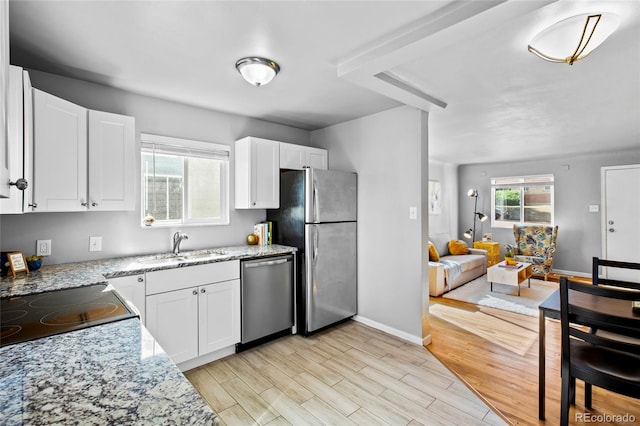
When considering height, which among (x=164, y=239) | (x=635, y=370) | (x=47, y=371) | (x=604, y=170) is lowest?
(x=635, y=370)

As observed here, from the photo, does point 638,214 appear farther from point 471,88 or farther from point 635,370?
point 635,370

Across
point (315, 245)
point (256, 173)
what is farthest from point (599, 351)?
point (256, 173)

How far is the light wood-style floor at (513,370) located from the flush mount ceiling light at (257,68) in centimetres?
273

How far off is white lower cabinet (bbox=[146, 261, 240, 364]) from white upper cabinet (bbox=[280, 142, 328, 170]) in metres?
1.36

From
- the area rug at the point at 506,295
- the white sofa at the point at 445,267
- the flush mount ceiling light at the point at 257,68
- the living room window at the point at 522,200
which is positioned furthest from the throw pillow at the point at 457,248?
the flush mount ceiling light at the point at 257,68

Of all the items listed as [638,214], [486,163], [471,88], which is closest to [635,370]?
[471,88]

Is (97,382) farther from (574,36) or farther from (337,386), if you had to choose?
(574,36)

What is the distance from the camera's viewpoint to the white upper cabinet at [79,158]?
76.6 inches

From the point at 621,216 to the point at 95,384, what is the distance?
24.4ft

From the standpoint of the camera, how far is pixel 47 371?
34.7 inches

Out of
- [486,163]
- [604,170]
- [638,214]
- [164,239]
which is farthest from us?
[486,163]

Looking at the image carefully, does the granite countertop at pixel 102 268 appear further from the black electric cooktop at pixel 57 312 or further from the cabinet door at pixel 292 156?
the cabinet door at pixel 292 156

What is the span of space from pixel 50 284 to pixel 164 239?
120 cm

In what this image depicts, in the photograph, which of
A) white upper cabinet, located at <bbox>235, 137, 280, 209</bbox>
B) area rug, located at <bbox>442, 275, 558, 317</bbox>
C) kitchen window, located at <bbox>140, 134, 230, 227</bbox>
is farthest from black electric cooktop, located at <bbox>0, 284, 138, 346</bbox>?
area rug, located at <bbox>442, 275, 558, 317</bbox>
